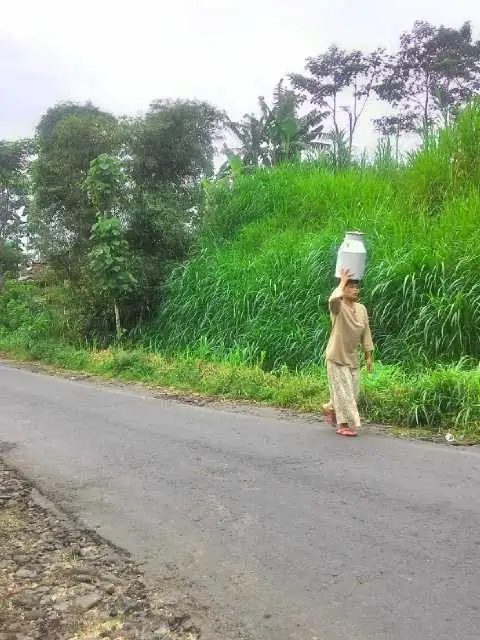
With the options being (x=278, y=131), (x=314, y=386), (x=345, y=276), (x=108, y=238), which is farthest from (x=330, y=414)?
(x=278, y=131)

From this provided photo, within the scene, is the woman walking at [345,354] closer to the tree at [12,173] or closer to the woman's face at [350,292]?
the woman's face at [350,292]

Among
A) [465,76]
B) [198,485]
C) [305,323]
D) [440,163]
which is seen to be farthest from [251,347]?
[465,76]

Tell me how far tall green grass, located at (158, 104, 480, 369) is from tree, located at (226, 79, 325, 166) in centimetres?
696

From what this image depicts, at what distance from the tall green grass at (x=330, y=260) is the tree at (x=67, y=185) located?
2575 mm

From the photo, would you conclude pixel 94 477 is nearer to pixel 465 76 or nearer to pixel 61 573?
pixel 61 573

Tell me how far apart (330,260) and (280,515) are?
7.40m

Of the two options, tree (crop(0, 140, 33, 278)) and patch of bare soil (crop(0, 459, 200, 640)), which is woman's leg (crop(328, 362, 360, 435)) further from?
tree (crop(0, 140, 33, 278))

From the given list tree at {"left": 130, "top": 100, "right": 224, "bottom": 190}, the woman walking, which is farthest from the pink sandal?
tree at {"left": 130, "top": 100, "right": 224, "bottom": 190}

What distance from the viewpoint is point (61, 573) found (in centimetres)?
363

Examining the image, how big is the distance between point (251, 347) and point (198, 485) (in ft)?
19.6

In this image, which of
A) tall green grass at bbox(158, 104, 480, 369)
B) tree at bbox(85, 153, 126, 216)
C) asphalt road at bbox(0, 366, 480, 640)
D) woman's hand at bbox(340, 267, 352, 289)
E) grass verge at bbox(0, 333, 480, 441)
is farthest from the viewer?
tree at bbox(85, 153, 126, 216)

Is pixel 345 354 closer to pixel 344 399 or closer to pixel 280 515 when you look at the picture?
pixel 344 399

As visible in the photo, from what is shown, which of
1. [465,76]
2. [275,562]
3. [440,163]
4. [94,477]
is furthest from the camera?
[465,76]

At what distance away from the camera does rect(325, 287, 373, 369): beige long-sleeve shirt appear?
21.2 ft
